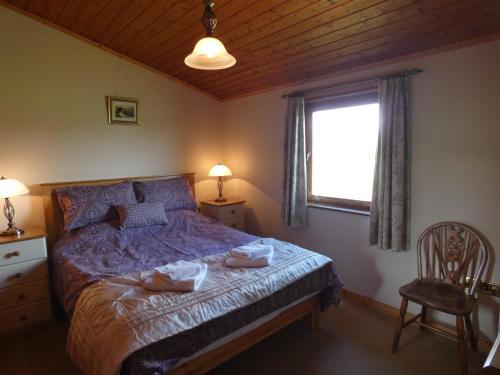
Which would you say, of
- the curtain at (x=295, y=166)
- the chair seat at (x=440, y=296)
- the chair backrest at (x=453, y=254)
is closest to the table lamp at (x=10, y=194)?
the curtain at (x=295, y=166)

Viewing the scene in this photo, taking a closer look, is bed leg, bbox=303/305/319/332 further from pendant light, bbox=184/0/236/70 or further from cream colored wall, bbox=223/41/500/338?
pendant light, bbox=184/0/236/70

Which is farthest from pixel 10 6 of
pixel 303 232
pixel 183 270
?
pixel 303 232

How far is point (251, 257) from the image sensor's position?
2.01 metres

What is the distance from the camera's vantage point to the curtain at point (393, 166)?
231cm

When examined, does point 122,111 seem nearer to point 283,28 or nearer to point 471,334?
point 283,28

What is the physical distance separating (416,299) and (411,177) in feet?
2.97

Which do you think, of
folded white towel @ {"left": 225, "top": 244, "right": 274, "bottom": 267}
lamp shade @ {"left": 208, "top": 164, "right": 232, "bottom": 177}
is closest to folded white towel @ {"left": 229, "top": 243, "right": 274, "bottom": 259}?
folded white towel @ {"left": 225, "top": 244, "right": 274, "bottom": 267}

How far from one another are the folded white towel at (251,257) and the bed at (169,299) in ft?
0.16

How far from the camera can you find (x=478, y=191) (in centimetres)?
206

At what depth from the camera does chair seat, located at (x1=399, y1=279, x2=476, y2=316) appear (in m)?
1.84

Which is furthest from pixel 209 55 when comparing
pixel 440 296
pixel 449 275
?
pixel 449 275

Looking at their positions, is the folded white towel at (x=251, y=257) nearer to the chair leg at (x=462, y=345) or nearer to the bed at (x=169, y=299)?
the bed at (x=169, y=299)

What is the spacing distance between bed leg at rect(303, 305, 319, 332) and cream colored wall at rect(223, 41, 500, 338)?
0.68m

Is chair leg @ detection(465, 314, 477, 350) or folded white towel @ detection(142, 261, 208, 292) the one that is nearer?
folded white towel @ detection(142, 261, 208, 292)
